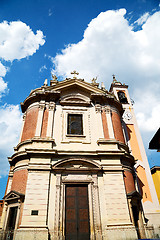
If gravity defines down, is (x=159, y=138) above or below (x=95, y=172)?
above

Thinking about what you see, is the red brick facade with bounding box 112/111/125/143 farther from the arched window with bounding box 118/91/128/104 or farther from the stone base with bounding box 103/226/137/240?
the arched window with bounding box 118/91/128/104

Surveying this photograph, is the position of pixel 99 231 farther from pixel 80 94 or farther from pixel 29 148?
pixel 80 94

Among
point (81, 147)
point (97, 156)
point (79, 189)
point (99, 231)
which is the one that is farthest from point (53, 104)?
point (99, 231)

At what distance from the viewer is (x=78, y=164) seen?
1248 centimetres

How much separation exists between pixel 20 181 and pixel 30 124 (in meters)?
4.79

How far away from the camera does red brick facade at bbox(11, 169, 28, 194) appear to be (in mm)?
11636

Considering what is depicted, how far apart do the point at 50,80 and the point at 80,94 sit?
148 inches

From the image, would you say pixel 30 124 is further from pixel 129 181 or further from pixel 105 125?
pixel 129 181

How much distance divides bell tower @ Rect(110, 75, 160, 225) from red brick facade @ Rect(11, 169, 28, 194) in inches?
389

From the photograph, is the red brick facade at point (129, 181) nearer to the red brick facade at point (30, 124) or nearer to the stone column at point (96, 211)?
the stone column at point (96, 211)

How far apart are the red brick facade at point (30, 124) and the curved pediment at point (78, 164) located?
144 inches

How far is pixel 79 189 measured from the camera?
1179 cm

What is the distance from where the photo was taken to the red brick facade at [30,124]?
14117mm

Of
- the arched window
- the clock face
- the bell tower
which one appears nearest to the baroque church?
the bell tower
